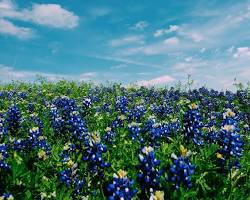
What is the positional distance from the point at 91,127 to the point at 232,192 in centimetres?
503

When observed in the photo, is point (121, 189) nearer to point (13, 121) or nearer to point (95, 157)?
point (95, 157)

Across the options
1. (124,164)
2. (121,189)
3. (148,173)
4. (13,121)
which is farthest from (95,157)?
(13,121)

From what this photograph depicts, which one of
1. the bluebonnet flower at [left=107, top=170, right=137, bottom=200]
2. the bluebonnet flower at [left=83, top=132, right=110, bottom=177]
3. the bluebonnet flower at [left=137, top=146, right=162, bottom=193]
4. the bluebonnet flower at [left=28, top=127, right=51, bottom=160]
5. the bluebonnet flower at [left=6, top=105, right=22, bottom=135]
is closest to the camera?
the bluebonnet flower at [left=107, top=170, right=137, bottom=200]

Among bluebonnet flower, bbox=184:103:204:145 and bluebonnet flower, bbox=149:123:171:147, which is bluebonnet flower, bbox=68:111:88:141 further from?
bluebonnet flower, bbox=184:103:204:145

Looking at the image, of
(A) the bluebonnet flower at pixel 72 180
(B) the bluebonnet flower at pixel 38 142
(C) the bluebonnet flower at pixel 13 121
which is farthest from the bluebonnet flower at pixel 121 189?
(C) the bluebonnet flower at pixel 13 121

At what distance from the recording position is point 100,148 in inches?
234

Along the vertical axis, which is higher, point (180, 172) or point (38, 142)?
point (38, 142)

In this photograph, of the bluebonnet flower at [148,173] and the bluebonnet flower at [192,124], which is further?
the bluebonnet flower at [192,124]

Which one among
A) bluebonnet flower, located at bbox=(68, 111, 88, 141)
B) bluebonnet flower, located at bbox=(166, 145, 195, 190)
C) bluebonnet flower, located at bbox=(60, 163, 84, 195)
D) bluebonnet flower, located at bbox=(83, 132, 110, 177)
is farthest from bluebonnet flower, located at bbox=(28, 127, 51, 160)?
bluebonnet flower, located at bbox=(166, 145, 195, 190)

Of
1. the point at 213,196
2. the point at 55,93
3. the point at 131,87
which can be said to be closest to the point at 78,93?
the point at 55,93

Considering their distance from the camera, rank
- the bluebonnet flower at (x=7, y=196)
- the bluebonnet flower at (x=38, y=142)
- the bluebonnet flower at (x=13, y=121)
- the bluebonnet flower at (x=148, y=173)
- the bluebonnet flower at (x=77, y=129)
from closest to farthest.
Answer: the bluebonnet flower at (x=7, y=196) → the bluebonnet flower at (x=148, y=173) → the bluebonnet flower at (x=38, y=142) → the bluebonnet flower at (x=77, y=129) → the bluebonnet flower at (x=13, y=121)

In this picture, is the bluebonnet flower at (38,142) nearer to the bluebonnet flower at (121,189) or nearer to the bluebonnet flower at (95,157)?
the bluebonnet flower at (95,157)

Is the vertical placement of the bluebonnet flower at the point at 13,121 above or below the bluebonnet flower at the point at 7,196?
above

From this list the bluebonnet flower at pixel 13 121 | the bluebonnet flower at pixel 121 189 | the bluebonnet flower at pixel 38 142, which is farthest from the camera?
the bluebonnet flower at pixel 13 121
